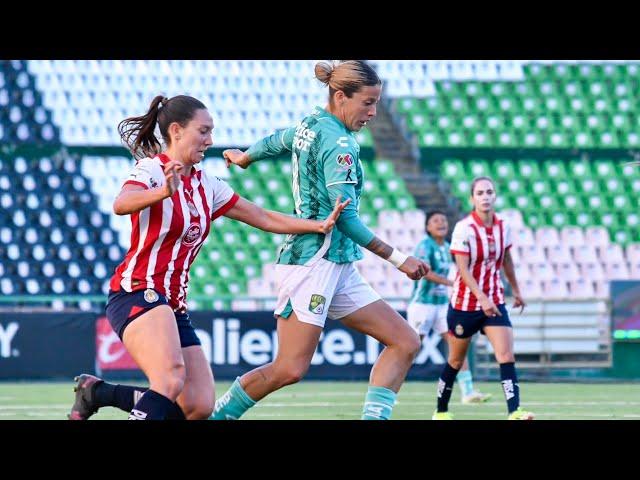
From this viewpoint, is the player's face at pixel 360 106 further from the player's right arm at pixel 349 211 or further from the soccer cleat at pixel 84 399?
the soccer cleat at pixel 84 399

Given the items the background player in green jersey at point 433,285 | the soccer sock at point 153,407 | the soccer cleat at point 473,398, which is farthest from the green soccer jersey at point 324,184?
the background player in green jersey at point 433,285

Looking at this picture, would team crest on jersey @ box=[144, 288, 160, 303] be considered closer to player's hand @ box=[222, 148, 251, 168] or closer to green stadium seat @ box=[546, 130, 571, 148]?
player's hand @ box=[222, 148, 251, 168]

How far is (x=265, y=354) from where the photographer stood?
53.5ft

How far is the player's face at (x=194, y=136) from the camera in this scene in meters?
6.15

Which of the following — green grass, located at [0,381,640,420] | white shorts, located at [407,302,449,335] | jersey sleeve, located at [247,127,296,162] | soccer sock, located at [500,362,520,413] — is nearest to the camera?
jersey sleeve, located at [247,127,296,162]

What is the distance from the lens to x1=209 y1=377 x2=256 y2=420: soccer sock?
6.83m

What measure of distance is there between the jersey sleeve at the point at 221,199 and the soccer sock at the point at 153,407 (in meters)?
1.17

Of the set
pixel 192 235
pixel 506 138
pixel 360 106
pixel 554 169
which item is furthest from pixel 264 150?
pixel 506 138

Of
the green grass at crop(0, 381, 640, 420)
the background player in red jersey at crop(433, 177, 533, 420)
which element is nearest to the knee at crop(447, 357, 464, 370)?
the background player in red jersey at crop(433, 177, 533, 420)

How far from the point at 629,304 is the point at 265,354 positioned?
5220 mm

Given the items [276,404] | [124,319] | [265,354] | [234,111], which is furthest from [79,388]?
[234,111]

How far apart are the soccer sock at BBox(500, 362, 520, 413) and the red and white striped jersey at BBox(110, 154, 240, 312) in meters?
3.73

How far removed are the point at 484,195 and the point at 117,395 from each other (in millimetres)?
4192

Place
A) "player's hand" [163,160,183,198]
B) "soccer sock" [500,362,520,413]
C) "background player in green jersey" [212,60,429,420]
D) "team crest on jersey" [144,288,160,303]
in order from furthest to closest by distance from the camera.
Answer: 1. "soccer sock" [500,362,520,413]
2. "background player in green jersey" [212,60,429,420]
3. "team crest on jersey" [144,288,160,303]
4. "player's hand" [163,160,183,198]
